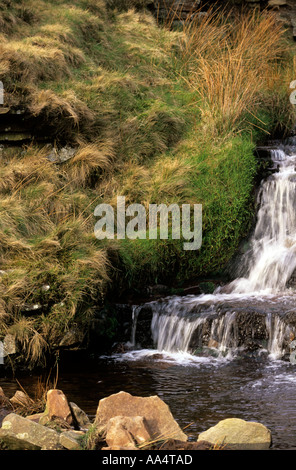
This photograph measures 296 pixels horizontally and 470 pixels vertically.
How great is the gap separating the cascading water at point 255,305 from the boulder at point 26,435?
2.62m

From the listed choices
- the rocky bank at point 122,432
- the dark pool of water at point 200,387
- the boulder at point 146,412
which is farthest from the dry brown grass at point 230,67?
the rocky bank at point 122,432

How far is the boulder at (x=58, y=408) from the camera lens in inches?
161

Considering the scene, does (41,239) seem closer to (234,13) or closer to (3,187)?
(3,187)

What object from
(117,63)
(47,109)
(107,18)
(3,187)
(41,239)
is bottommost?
(41,239)

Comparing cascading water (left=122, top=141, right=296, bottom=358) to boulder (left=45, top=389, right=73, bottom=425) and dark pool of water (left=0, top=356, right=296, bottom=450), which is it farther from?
boulder (left=45, top=389, right=73, bottom=425)

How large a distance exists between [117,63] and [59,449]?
25.7 feet

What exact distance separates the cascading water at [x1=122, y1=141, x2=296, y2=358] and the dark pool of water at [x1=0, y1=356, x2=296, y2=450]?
0.96 ft

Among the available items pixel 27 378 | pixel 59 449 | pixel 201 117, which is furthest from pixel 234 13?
pixel 59 449

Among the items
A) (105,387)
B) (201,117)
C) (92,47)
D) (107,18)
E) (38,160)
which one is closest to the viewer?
(105,387)

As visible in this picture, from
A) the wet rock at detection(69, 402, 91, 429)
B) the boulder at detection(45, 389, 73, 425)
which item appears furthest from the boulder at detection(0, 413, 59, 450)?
the wet rock at detection(69, 402, 91, 429)

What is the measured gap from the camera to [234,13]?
12500mm

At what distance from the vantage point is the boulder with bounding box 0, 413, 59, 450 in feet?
12.4

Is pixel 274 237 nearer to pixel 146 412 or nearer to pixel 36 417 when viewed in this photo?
pixel 146 412

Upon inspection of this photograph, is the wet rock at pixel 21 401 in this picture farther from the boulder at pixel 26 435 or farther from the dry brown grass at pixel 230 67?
the dry brown grass at pixel 230 67
